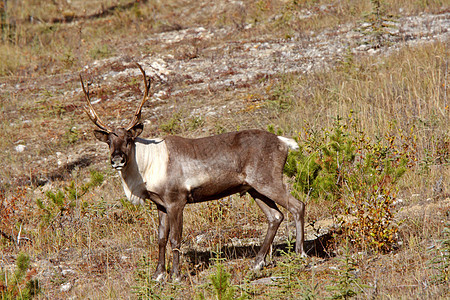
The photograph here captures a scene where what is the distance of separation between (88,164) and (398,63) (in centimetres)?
734

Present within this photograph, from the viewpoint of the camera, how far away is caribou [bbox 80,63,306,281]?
259 inches

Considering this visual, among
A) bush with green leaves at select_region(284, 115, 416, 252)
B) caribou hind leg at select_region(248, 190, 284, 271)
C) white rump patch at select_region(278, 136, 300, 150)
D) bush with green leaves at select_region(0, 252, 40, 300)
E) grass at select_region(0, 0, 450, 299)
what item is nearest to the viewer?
bush with green leaves at select_region(0, 252, 40, 300)

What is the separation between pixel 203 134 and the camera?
11.5 meters

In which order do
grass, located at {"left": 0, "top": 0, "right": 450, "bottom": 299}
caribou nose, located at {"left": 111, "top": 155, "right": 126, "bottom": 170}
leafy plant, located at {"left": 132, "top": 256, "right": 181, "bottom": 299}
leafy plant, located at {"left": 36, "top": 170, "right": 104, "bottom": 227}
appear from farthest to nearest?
1. leafy plant, located at {"left": 36, "top": 170, "right": 104, "bottom": 227}
2. caribou nose, located at {"left": 111, "top": 155, "right": 126, "bottom": 170}
3. grass, located at {"left": 0, "top": 0, "right": 450, "bottom": 299}
4. leafy plant, located at {"left": 132, "top": 256, "right": 181, "bottom": 299}

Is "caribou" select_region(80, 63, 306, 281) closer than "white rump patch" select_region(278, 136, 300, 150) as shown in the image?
Yes

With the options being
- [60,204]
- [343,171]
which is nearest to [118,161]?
[60,204]

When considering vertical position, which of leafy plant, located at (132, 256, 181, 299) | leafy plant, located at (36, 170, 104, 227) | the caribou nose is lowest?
leafy plant, located at (36, 170, 104, 227)

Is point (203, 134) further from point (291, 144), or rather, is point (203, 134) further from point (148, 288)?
point (148, 288)

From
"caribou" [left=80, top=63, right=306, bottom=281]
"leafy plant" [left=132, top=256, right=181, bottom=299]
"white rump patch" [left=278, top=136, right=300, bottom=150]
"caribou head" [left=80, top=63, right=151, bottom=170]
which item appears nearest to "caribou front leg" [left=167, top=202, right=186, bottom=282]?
"caribou" [left=80, top=63, right=306, bottom=281]

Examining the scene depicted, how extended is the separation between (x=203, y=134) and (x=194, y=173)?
492cm

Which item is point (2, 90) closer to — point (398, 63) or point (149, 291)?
point (398, 63)

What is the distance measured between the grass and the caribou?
0.59 m

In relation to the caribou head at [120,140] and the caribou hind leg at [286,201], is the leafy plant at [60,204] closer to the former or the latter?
the caribou head at [120,140]

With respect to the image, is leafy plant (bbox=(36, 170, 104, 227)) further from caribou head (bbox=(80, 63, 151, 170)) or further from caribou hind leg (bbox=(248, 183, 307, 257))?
caribou hind leg (bbox=(248, 183, 307, 257))
